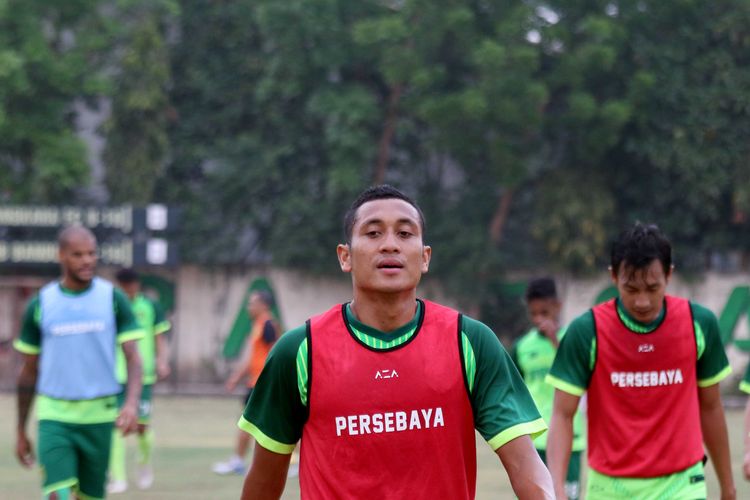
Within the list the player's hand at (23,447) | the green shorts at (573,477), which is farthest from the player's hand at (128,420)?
the green shorts at (573,477)

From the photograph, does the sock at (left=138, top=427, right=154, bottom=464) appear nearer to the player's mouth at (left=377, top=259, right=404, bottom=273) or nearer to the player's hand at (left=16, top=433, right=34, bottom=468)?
the player's hand at (left=16, top=433, right=34, bottom=468)

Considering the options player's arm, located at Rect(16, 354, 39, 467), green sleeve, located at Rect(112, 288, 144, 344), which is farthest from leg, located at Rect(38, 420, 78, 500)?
green sleeve, located at Rect(112, 288, 144, 344)

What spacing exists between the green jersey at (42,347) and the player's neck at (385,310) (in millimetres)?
5028

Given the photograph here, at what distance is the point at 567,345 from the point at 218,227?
25414 millimetres

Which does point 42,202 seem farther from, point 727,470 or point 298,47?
point 727,470

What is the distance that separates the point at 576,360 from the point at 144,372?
A: 27.7 feet

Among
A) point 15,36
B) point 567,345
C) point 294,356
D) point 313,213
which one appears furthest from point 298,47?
point 294,356

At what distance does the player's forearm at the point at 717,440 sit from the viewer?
6.88 meters

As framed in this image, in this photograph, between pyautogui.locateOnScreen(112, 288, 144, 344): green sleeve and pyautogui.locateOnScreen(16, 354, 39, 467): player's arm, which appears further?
pyautogui.locateOnScreen(112, 288, 144, 344): green sleeve

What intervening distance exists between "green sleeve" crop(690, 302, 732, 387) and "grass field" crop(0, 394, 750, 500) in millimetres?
6126

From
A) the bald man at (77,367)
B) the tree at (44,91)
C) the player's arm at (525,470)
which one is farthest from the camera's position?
the tree at (44,91)

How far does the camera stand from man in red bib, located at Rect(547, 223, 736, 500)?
6785mm

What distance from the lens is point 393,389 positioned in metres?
4.45

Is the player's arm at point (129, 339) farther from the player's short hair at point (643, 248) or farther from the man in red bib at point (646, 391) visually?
the player's short hair at point (643, 248)
